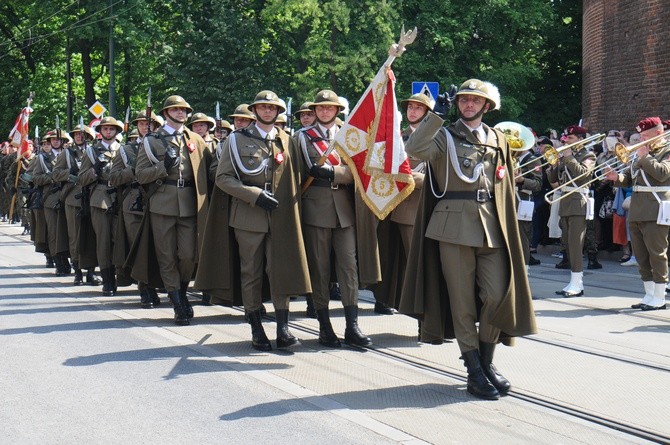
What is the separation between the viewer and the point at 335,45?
106 ft

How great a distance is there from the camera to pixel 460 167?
276 inches

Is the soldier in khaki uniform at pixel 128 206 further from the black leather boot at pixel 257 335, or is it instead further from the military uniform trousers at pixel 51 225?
the military uniform trousers at pixel 51 225

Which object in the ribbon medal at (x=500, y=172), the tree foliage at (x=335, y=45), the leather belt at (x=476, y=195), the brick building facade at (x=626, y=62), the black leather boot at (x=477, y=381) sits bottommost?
the black leather boot at (x=477, y=381)

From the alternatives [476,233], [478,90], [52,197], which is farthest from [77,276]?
[478,90]

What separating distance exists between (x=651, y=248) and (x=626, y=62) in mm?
9472

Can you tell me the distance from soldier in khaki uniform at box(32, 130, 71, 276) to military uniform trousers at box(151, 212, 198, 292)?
178 inches

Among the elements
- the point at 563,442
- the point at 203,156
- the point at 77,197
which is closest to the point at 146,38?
the point at 77,197

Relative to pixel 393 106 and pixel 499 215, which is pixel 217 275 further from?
pixel 499 215

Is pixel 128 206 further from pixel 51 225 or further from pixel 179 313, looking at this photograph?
pixel 51 225

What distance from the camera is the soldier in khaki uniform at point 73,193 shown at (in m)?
13.5

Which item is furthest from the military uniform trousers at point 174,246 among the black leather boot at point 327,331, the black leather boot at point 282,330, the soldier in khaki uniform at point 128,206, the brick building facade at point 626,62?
the brick building facade at point 626,62

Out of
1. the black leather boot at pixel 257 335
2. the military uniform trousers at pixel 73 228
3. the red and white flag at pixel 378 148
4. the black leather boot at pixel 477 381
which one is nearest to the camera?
the black leather boot at pixel 477 381

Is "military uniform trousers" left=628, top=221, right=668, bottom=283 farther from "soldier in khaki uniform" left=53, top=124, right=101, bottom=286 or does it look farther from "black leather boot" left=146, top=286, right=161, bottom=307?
"soldier in khaki uniform" left=53, top=124, right=101, bottom=286

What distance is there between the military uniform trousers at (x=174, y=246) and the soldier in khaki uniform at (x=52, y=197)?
4519mm
